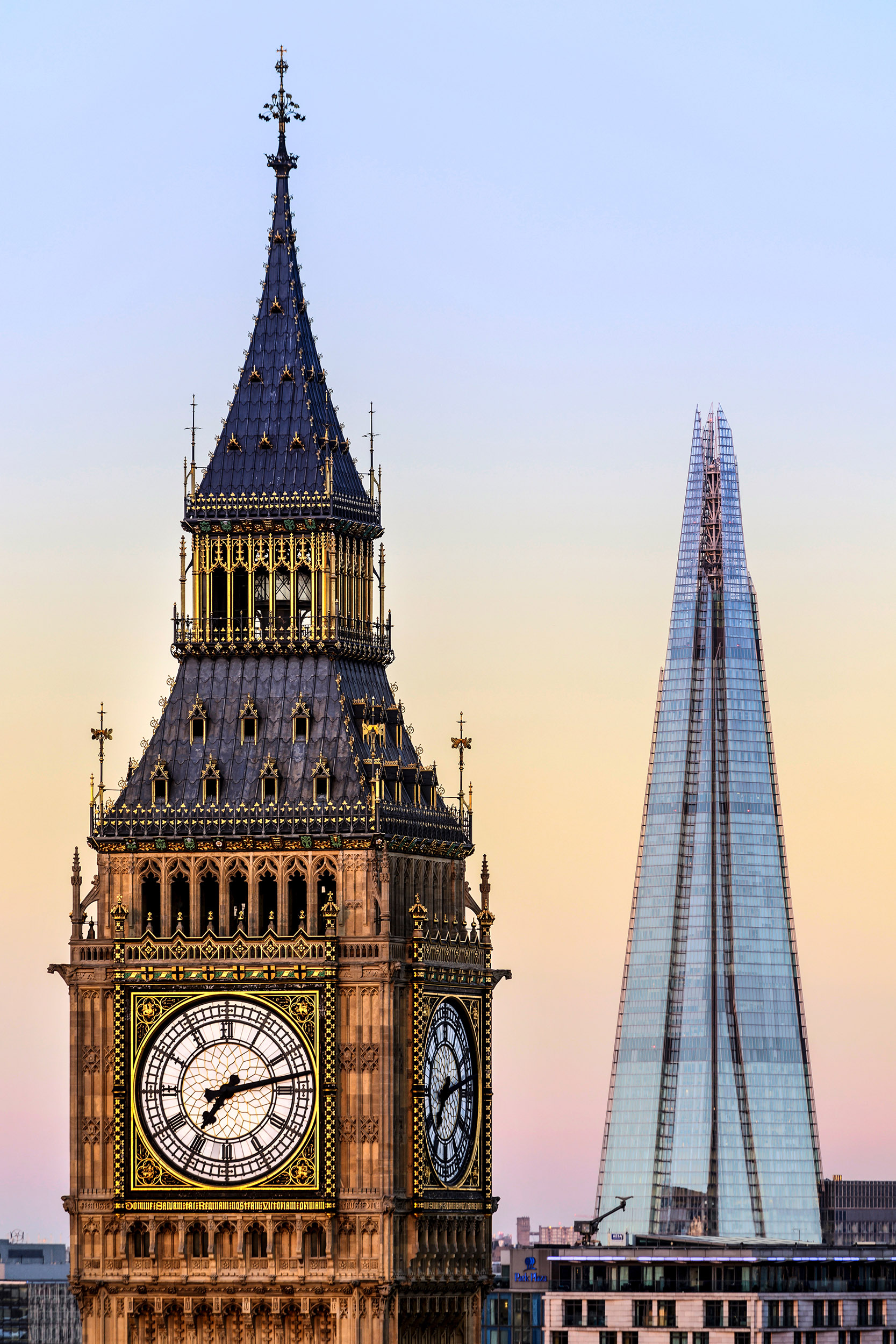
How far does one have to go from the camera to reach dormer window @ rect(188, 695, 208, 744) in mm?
68938

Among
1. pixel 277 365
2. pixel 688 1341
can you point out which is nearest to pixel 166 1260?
pixel 277 365

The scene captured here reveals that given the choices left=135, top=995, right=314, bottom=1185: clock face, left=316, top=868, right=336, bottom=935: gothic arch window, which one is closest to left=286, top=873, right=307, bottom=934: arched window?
left=316, top=868, right=336, bottom=935: gothic arch window

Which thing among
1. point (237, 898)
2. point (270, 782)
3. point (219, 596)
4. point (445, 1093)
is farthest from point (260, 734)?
point (445, 1093)

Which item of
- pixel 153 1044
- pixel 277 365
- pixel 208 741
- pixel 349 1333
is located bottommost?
pixel 349 1333

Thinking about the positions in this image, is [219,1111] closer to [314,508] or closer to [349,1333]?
[349,1333]

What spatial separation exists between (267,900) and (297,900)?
51 centimetres

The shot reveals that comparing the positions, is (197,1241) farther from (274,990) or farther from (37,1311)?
(37,1311)

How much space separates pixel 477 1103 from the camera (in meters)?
70.2

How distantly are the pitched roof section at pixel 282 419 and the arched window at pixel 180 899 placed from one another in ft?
20.1

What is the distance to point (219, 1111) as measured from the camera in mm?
67625

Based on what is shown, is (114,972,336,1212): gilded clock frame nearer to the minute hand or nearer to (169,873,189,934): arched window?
the minute hand

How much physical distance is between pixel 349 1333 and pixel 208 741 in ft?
32.7

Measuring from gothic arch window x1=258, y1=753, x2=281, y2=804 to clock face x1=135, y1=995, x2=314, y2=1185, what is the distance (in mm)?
3291

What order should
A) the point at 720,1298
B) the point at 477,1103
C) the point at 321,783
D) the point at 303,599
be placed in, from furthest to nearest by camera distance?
1. the point at 720,1298
2. the point at 477,1103
3. the point at 303,599
4. the point at 321,783
